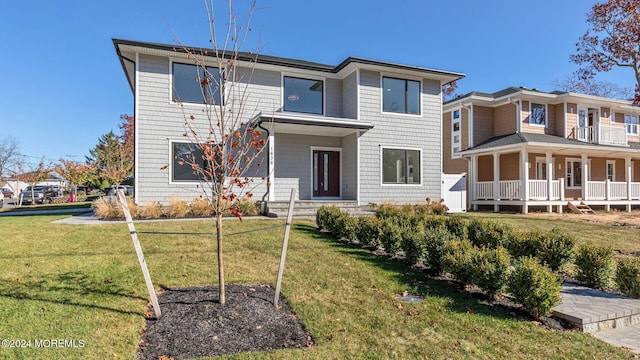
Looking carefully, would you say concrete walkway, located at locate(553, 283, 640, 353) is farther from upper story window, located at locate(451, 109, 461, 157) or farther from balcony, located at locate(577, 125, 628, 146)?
balcony, located at locate(577, 125, 628, 146)

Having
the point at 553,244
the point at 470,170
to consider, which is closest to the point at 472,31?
the point at 470,170

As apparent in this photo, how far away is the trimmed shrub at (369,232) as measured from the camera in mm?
6743

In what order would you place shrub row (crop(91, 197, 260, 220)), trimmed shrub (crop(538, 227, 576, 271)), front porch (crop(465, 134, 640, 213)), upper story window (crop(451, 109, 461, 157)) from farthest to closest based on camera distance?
upper story window (crop(451, 109, 461, 157)), front porch (crop(465, 134, 640, 213)), shrub row (crop(91, 197, 260, 220)), trimmed shrub (crop(538, 227, 576, 271))

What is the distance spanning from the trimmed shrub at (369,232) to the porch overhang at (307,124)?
5810 millimetres

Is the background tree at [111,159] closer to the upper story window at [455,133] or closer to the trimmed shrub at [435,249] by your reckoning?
the upper story window at [455,133]

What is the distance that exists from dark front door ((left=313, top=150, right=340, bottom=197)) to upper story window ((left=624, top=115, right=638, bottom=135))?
2117 cm

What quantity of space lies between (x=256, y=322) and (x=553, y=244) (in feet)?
16.5

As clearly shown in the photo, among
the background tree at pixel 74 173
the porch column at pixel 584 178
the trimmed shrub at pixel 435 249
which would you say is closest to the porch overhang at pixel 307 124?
the trimmed shrub at pixel 435 249

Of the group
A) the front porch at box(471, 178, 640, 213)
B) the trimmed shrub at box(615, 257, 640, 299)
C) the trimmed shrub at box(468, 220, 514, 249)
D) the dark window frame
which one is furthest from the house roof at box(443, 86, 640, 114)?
the trimmed shrub at box(615, 257, 640, 299)

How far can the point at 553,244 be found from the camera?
550 cm

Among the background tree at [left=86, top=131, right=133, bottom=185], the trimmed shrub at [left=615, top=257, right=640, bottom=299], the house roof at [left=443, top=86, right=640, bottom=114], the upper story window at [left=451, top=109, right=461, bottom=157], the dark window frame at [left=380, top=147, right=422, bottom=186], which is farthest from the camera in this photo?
the background tree at [left=86, top=131, right=133, bottom=185]

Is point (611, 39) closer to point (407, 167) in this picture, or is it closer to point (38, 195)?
point (407, 167)

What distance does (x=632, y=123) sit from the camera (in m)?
22.1

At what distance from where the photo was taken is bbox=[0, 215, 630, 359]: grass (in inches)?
120
